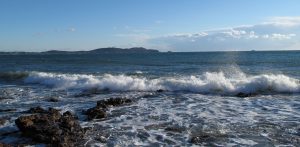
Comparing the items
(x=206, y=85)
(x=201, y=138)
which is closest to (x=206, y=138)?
(x=201, y=138)

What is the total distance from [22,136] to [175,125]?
14.0 ft

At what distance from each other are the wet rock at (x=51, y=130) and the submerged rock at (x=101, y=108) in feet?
4.61

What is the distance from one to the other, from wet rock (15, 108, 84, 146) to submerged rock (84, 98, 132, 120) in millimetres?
1406

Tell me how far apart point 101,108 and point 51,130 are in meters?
3.97

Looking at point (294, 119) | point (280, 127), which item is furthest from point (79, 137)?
point (294, 119)

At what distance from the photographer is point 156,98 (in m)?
17.5

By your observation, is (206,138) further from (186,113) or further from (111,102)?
(111,102)

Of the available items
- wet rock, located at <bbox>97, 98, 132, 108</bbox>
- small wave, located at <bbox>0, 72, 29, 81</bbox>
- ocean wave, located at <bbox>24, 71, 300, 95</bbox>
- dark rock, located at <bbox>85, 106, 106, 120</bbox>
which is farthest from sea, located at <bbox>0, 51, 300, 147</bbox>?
small wave, located at <bbox>0, 72, 29, 81</bbox>

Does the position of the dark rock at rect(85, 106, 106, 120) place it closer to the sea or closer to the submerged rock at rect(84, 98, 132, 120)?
the submerged rock at rect(84, 98, 132, 120)

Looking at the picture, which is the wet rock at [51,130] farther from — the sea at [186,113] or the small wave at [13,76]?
the small wave at [13,76]

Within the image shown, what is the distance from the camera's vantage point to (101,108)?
13.8 meters

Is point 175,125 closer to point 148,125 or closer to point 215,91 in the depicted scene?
point 148,125

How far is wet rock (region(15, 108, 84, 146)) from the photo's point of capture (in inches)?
370

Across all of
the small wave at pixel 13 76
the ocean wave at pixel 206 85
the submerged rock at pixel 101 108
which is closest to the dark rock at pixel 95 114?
the submerged rock at pixel 101 108
